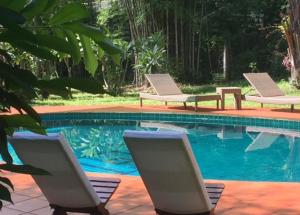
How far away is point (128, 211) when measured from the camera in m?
3.77

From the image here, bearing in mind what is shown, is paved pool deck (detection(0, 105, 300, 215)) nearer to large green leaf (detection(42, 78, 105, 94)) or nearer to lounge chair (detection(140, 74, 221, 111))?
large green leaf (detection(42, 78, 105, 94))

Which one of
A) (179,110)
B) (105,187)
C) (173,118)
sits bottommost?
(173,118)

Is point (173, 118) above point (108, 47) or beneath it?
beneath

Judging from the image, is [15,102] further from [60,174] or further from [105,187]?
[105,187]

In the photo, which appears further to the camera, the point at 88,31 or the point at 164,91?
the point at 164,91

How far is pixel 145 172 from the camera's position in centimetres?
282

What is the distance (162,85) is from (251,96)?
7.01ft

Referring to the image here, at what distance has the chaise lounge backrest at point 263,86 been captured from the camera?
422 inches

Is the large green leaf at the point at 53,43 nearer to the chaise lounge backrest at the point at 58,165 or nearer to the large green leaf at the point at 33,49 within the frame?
the large green leaf at the point at 33,49

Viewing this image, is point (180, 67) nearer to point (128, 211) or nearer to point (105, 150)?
point (105, 150)

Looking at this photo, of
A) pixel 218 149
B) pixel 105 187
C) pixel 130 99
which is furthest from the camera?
pixel 130 99

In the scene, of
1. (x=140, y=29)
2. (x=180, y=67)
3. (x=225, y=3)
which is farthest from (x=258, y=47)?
(x=140, y=29)

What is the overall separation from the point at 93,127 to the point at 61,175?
768cm

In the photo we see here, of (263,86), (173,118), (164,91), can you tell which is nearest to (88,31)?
(173,118)
